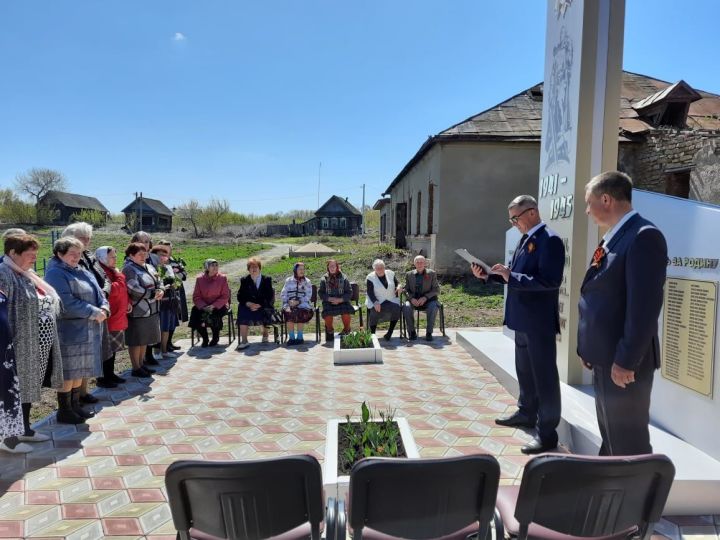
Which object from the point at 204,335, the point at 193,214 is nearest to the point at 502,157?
the point at 204,335

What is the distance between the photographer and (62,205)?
60.4m

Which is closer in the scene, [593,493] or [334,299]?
[593,493]

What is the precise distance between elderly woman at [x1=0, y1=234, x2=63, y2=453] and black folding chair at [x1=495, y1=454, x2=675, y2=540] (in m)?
3.91

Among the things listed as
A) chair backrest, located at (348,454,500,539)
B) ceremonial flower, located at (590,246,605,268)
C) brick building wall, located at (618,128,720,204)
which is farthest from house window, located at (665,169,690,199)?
chair backrest, located at (348,454,500,539)

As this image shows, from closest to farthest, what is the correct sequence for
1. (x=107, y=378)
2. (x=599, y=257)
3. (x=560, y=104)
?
(x=599, y=257)
(x=560, y=104)
(x=107, y=378)

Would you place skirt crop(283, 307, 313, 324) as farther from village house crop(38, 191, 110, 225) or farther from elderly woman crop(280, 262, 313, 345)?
village house crop(38, 191, 110, 225)

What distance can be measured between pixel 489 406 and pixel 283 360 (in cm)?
318

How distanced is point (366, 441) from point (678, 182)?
42.2 feet

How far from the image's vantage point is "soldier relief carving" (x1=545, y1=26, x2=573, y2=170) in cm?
479

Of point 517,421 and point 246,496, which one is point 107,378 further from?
point 246,496

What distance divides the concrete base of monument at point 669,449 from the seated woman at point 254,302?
3879 mm

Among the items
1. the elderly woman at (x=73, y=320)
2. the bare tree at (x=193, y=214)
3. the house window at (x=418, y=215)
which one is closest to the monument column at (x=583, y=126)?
the elderly woman at (x=73, y=320)

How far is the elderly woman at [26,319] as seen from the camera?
12.4 feet

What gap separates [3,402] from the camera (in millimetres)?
3646
